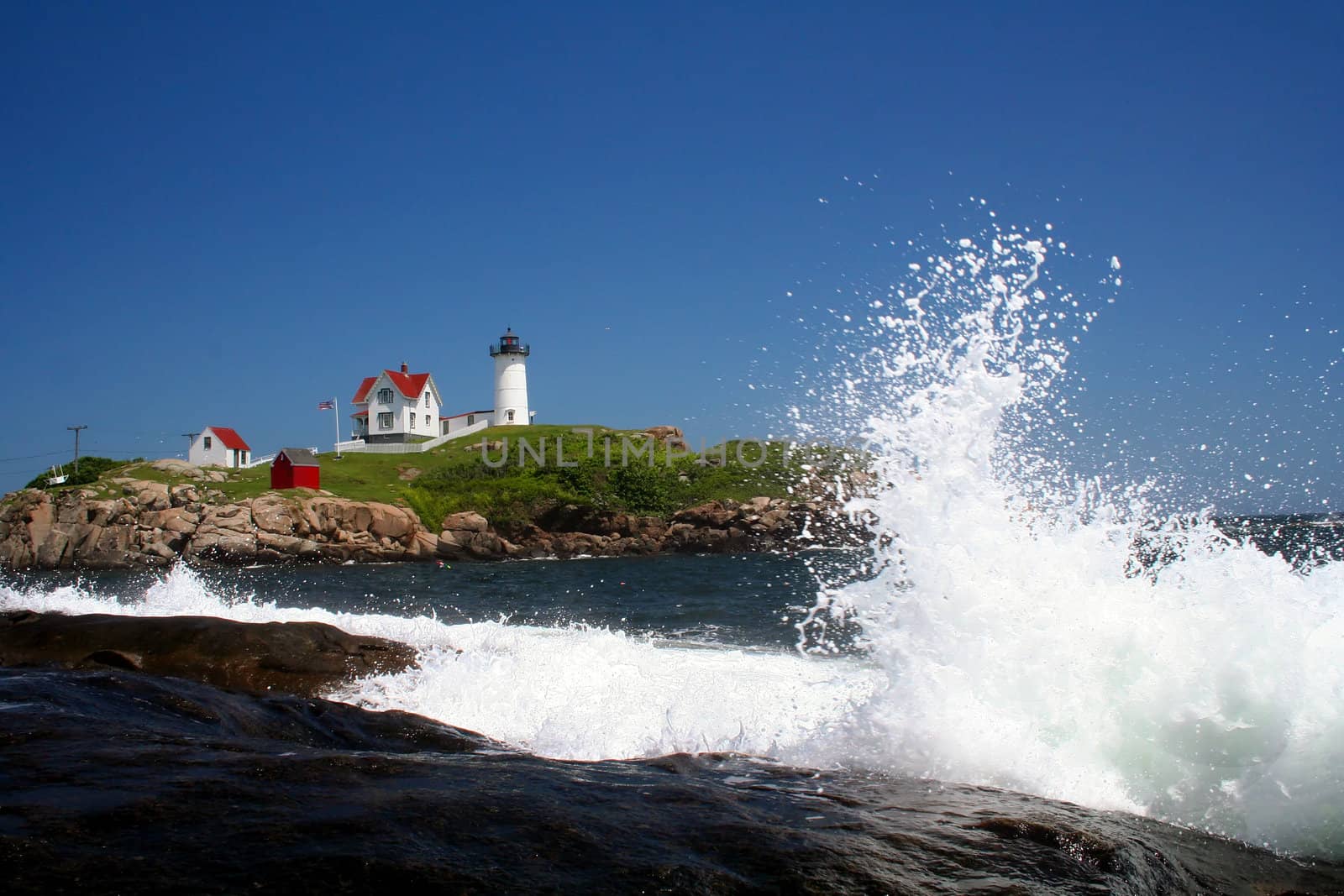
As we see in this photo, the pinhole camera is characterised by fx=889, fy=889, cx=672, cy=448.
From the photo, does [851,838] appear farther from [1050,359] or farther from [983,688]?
[1050,359]

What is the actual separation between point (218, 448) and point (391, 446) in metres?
13.5

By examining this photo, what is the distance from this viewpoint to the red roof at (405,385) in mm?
75875

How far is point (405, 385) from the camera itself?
251 feet

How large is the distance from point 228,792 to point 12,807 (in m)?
0.96

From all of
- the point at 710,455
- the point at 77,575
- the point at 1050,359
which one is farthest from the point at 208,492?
the point at 1050,359

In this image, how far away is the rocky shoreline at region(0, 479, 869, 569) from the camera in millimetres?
43344

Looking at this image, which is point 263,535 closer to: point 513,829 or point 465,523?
point 465,523

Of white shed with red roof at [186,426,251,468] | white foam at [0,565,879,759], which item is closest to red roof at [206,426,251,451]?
white shed with red roof at [186,426,251,468]

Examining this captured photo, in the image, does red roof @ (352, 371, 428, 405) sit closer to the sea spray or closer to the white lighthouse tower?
the white lighthouse tower

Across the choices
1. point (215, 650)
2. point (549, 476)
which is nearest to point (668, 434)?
point (549, 476)

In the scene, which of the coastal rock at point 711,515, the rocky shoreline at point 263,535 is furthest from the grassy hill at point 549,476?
the rocky shoreline at point 263,535

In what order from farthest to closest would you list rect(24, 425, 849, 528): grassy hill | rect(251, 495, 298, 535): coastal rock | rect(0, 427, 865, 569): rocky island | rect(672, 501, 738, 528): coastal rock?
rect(672, 501, 738, 528): coastal rock, rect(24, 425, 849, 528): grassy hill, rect(251, 495, 298, 535): coastal rock, rect(0, 427, 865, 569): rocky island

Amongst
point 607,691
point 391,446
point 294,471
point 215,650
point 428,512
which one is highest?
point 391,446

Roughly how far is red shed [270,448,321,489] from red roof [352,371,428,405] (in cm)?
2123
